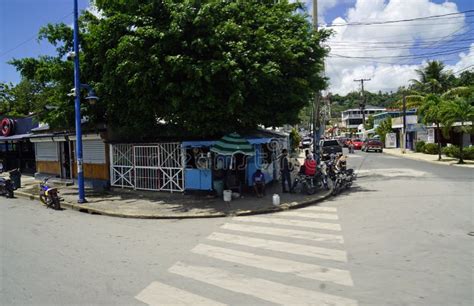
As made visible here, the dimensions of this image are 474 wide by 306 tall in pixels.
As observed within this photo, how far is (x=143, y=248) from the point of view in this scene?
832 centimetres

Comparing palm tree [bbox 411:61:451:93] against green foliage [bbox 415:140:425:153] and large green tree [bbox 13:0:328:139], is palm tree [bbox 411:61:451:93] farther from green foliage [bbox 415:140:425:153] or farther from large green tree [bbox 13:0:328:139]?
large green tree [bbox 13:0:328:139]

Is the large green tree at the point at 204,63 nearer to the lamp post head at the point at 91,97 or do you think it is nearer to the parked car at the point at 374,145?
the lamp post head at the point at 91,97

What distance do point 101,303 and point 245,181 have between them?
11.1 meters

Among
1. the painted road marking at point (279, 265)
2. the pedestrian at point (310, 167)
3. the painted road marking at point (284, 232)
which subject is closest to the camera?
the painted road marking at point (279, 265)

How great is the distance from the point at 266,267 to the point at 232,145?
797cm

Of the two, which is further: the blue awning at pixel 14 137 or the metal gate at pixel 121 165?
the blue awning at pixel 14 137

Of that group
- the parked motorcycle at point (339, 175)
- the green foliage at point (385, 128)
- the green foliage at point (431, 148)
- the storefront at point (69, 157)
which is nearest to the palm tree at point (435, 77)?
the green foliage at point (385, 128)

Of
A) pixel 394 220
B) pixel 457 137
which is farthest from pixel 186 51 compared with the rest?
pixel 457 137

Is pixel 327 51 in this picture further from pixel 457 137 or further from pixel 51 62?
pixel 457 137

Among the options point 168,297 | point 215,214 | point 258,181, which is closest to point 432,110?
point 258,181

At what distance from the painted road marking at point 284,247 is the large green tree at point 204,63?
5.13 meters

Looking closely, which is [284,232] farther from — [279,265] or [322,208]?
[322,208]

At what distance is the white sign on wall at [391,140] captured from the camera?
5466 cm

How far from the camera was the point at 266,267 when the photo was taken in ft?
21.9
